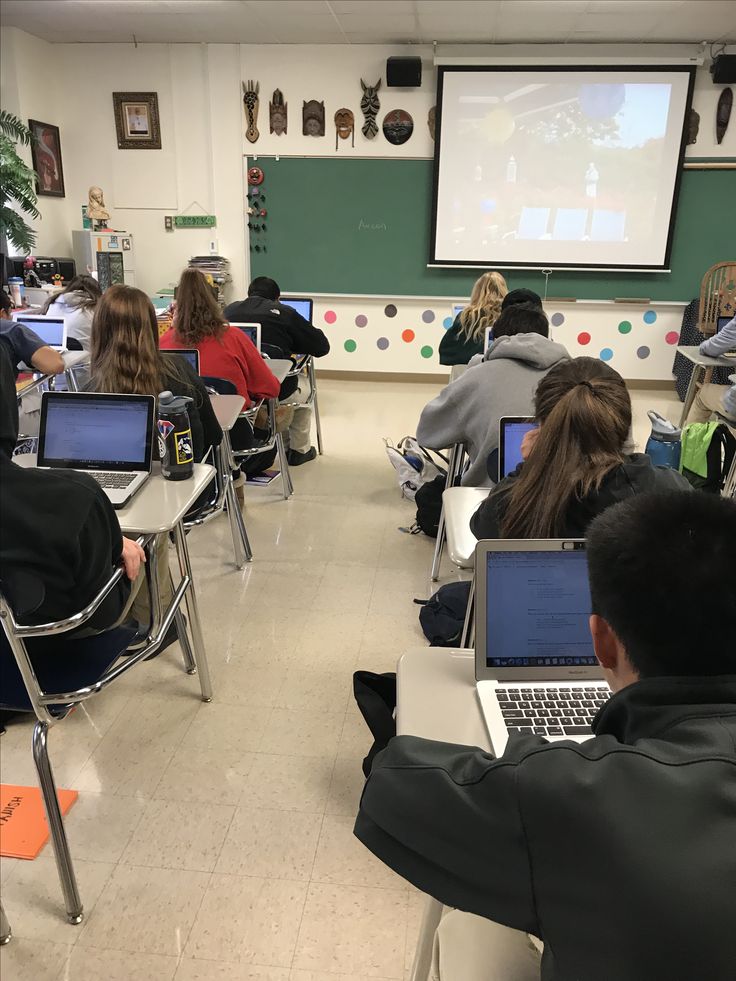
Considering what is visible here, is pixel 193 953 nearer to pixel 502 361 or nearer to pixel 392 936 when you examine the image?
pixel 392 936

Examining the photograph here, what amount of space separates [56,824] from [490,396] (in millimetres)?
1922

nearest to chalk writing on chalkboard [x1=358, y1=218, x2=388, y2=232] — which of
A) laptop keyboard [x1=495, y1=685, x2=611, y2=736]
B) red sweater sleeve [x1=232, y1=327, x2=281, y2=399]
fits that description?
red sweater sleeve [x1=232, y1=327, x2=281, y2=399]

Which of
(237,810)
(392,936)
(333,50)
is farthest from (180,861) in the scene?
(333,50)

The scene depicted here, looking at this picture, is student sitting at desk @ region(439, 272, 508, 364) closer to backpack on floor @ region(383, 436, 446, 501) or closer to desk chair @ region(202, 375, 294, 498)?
backpack on floor @ region(383, 436, 446, 501)

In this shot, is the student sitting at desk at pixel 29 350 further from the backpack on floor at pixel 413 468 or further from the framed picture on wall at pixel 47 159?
the framed picture on wall at pixel 47 159

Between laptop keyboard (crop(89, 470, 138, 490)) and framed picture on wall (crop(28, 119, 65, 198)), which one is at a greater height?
framed picture on wall (crop(28, 119, 65, 198))

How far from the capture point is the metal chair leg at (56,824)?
157 cm

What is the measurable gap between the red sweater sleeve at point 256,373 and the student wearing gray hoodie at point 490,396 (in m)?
1.07

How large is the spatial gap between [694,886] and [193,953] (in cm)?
133

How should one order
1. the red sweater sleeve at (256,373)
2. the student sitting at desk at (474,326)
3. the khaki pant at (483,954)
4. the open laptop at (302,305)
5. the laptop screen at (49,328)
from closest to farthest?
the khaki pant at (483,954)
the red sweater sleeve at (256,373)
the laptop screen at (49,328)
the student sitting at desk at (474,326)
the open laptop at (302,305)

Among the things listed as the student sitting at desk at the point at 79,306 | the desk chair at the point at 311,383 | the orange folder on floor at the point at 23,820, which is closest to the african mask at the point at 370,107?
the desk chair at the point at 311,383

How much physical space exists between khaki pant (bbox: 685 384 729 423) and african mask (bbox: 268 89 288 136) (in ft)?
13.3

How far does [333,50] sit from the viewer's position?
6020 mm

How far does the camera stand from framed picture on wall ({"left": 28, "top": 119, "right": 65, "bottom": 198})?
618 centimetres
